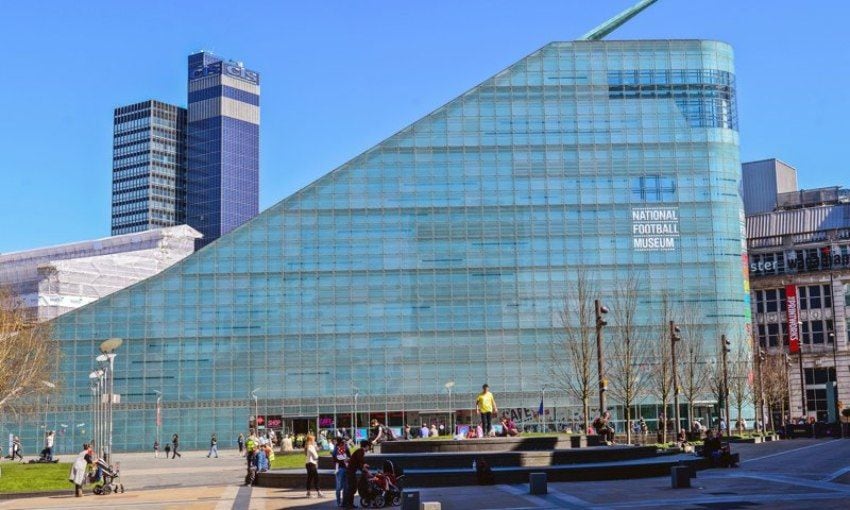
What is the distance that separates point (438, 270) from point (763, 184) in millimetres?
79860

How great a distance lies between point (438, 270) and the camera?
97312mm

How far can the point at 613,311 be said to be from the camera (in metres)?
95.8

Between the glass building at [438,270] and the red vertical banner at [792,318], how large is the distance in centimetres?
1616

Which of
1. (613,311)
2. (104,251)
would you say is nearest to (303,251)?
(613,311)

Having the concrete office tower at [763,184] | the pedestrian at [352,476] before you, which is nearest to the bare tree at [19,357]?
the pedestrian at [352,476]

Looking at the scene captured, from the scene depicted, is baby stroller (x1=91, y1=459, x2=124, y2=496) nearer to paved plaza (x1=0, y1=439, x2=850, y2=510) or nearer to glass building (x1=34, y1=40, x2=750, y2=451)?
paved plaza (x1=0, y1=439, x2=850, y2=510)

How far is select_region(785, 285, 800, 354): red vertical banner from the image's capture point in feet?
372

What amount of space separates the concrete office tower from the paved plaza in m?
118

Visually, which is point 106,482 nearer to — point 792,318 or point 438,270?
point 438,270

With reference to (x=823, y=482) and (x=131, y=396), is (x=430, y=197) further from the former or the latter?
(x=823, y=482)

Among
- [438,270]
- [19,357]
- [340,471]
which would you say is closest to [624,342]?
[438,270]

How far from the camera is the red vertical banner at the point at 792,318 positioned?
113 m

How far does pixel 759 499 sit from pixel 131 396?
7591cm

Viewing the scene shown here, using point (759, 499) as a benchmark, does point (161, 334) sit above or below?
above
